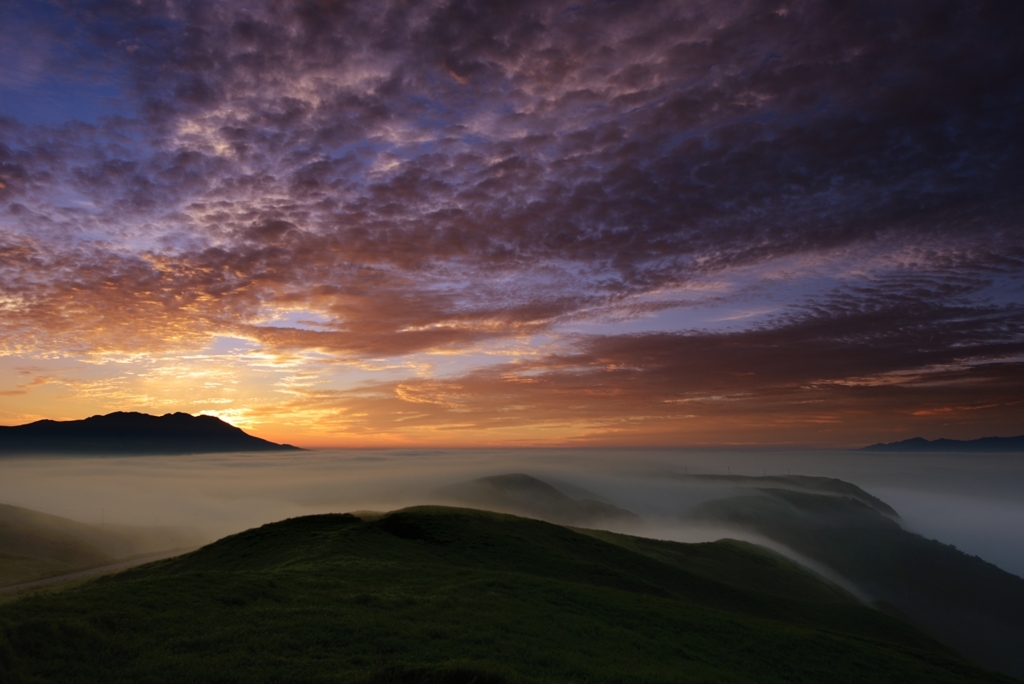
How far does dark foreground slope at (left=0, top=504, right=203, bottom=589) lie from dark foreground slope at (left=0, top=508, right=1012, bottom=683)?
89587 millimetres

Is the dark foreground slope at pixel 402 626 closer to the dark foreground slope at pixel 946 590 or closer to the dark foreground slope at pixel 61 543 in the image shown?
the dark foreground slope at pixel 61 543

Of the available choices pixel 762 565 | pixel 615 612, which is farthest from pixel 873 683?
pixel 762 565

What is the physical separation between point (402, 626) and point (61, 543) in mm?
177548

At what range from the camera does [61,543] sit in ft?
497

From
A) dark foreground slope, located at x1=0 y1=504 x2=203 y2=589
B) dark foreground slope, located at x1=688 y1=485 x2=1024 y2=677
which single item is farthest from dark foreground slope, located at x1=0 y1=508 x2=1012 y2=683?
dark foreground slope, located at x1=688 y1=485 x2=1024 y2=677

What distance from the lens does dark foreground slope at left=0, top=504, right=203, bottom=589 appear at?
11806 centimetres

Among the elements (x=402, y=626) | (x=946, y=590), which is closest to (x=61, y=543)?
(x=402, y=626)

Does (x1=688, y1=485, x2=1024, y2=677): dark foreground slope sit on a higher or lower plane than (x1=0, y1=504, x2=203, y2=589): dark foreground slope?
lower

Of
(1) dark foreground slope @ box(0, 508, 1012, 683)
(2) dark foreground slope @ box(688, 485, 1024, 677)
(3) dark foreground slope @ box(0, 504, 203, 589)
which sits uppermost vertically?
(1) dark foreground slope @ box(0, 508, 1012, 683)

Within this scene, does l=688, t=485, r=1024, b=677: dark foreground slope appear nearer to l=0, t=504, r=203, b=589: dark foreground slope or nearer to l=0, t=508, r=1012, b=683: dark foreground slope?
l=0, t=508, r=1012, b=683: dark foreground slope

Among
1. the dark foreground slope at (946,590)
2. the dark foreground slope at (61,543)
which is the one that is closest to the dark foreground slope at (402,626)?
the dark foreground slope at (61,543)

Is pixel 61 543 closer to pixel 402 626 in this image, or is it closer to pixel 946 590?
pixel 402 626

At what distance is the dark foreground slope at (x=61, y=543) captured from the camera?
118m

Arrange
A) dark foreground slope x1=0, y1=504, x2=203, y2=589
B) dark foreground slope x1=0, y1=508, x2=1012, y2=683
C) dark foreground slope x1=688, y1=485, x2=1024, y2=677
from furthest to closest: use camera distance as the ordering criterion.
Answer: dark foreground slope x1=688, y1=485, x2=1024, y2=677 → dark foreground slope x1=0, y1=504, x2=203, y2=589 → dark foreground slope x1=0, y1=508, x2=1012, y2=683
